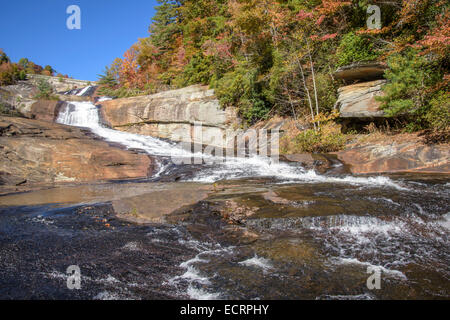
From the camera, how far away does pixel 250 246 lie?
369cm

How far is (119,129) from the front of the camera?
19547 millimetres

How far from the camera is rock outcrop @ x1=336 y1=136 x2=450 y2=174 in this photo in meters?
7.56

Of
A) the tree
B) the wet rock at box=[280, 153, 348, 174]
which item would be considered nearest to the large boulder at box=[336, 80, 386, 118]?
the wet rock at box=[280, 153, 348, 174]

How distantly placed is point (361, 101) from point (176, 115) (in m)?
12.6

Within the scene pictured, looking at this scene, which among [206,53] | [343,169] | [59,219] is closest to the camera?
[59,219]

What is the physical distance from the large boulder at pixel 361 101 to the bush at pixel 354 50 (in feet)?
3.77

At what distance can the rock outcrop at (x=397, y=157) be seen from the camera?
24.8 ft

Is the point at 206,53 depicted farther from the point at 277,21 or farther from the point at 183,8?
the point at 183,8

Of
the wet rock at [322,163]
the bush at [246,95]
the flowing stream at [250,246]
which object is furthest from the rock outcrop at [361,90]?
the bush at [246,95]

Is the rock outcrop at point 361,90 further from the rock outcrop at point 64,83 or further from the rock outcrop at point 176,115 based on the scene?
the rock outcrop at point 64,83

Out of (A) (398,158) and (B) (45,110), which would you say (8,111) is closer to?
(B) (45,110)

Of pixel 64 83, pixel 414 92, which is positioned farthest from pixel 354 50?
pixel 64 83

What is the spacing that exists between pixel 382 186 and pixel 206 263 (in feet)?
17.3
